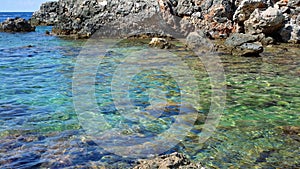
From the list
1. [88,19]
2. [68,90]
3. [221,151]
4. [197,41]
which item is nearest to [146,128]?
[221,151]

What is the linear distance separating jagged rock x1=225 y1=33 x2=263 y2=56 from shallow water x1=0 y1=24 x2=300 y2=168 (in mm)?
1903

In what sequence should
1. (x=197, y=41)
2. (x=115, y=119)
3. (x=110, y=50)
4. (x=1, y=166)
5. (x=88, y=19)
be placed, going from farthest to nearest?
(x=88, y=19)
(x=110, y=50)
(x=197, y=41)
(x=115, y=119)
(x=1, y=166)

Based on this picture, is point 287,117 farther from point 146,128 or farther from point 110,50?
point 110,50

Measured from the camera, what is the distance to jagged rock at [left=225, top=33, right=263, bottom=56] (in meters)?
17.3

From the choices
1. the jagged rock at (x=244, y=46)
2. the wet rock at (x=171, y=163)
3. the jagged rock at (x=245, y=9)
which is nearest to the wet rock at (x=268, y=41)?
the jagged rock at (x=244, y=46)

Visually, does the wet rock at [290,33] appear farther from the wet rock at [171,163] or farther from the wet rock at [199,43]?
the wet rock at [171,163]

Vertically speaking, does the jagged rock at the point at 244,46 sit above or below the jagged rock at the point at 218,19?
below

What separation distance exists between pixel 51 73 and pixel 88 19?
1607 cm

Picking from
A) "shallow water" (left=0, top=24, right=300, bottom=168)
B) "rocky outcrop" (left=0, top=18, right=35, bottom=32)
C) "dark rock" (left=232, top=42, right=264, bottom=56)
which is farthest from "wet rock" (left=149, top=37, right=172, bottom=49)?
"rocky outcrop" (left=0, top=18, right=35, bottom=32)

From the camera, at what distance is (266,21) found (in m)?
21.5

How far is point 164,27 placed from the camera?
2659 cm

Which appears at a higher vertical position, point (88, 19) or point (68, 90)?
point (88, 19)

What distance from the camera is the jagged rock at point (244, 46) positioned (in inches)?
682

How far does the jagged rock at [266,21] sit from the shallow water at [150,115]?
6840 mm
